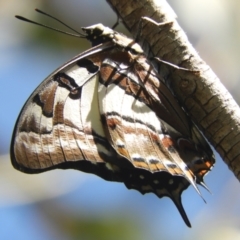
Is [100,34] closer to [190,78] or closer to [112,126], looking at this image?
[112,126]

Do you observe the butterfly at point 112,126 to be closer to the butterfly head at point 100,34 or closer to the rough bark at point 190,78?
the butterfly head at point 100,34

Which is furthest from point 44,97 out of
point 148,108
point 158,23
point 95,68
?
point 158,23

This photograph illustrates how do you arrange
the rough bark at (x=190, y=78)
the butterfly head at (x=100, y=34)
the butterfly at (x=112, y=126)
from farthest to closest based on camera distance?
the butterfly head at (x=100, y=34)
the butterfly at (x=112, y=126)
the rough bark at (x=190, y=78)

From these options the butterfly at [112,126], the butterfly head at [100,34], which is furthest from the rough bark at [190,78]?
the butterfly head at [100,34]

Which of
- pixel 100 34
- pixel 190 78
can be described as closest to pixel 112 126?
pixel 100 34

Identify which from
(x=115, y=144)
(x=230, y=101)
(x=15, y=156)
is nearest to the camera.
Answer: (x=230, y=101)

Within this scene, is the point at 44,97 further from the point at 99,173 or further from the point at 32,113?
the point at 99,173
